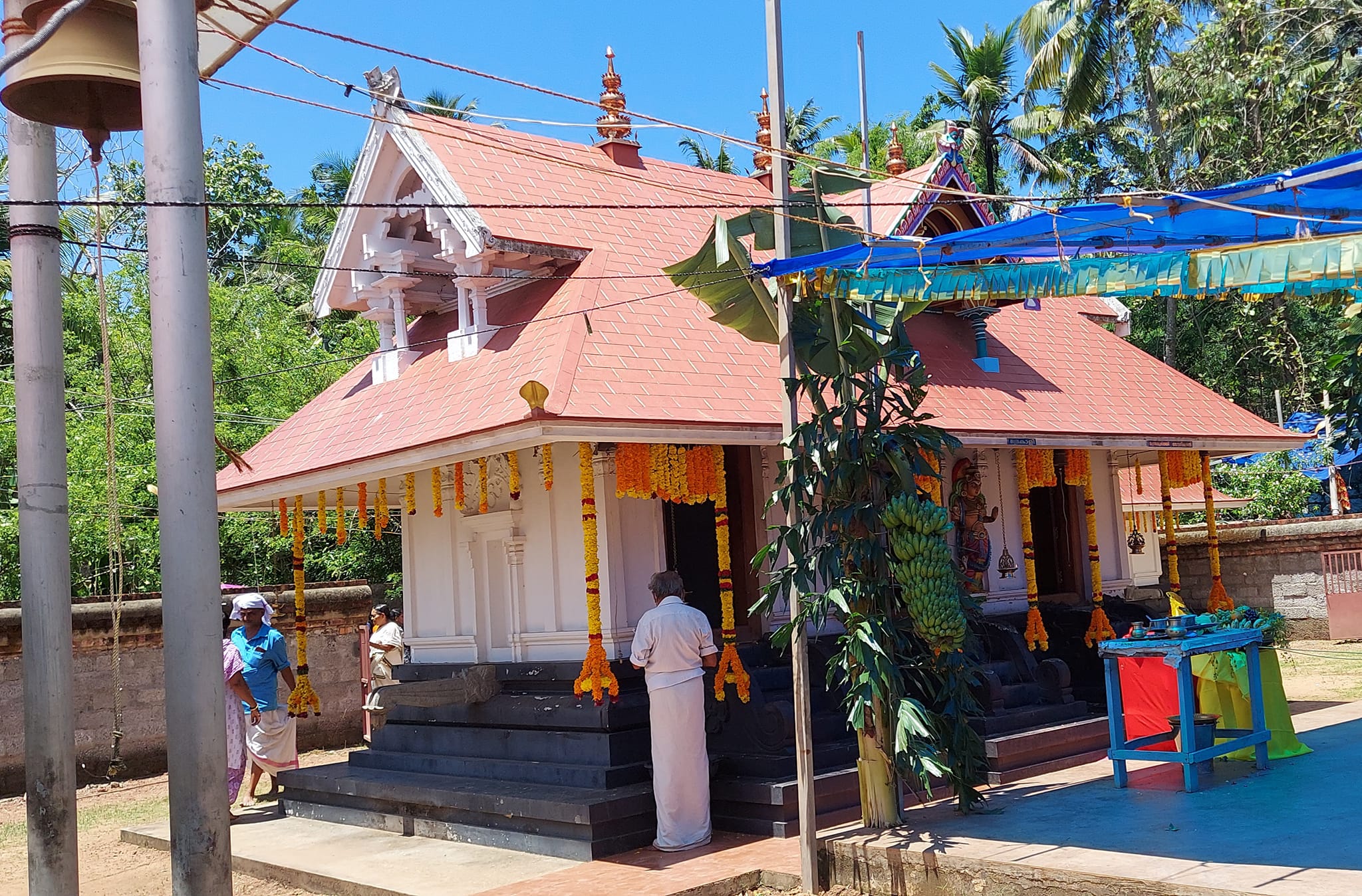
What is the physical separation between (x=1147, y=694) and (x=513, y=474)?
539 cm

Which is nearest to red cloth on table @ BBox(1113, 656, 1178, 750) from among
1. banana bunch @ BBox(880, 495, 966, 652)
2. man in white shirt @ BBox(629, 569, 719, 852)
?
banana bunch @ BBox(880, 495, 966, 652)

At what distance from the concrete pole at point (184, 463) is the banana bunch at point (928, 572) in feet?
14.9

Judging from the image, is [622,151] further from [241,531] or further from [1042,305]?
[241,531]

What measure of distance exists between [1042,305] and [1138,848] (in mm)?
9243

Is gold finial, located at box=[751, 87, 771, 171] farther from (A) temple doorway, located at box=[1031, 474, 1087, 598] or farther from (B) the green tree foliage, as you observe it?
(B) the green tree foliage

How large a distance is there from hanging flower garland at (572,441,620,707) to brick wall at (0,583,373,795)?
22.0ft

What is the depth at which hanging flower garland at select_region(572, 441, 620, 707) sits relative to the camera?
895 cm

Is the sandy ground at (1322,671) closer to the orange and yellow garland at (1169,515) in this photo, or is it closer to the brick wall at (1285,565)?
the brick wall at (1285,565)

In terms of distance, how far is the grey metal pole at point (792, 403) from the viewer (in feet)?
24.4

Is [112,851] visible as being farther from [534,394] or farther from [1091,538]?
[1091,538]

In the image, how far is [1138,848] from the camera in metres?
6.86

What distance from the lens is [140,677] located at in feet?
49.8


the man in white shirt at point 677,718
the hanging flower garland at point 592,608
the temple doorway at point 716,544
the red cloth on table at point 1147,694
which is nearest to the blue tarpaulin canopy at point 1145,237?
the hanging flower garland at point 592,608

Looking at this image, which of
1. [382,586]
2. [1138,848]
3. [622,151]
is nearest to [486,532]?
[622,151]
